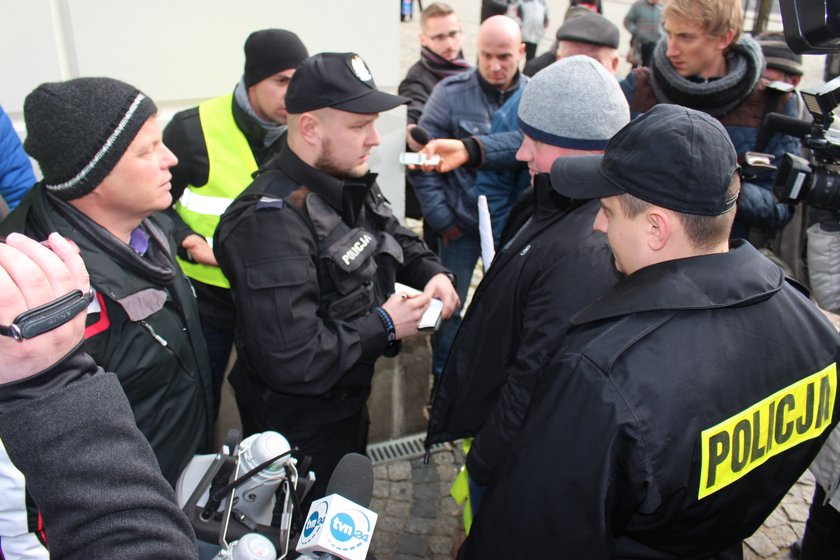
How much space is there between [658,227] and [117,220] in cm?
155

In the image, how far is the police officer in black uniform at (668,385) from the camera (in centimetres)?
130

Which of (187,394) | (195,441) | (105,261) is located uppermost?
(105,261)

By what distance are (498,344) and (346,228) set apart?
26.5 inches

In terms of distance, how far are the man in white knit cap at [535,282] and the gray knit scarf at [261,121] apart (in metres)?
1.23

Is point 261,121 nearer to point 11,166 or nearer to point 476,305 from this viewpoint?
point 11,166

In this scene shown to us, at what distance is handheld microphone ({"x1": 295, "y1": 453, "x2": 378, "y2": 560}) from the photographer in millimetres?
1207

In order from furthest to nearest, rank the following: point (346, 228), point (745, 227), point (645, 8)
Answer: point (645, 8) < point (745, 227) < point (346, 228)

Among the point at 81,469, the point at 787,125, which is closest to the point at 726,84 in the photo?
the point at 787,125

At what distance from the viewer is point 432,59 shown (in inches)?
188

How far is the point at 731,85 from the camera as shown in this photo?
9.66 ft

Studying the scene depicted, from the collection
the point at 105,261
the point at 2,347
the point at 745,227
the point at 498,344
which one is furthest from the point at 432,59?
the point at 2,347

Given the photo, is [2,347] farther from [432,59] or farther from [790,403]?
[432,59]

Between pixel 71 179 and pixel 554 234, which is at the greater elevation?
pixel 71 179

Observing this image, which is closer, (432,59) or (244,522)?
(244,522)
